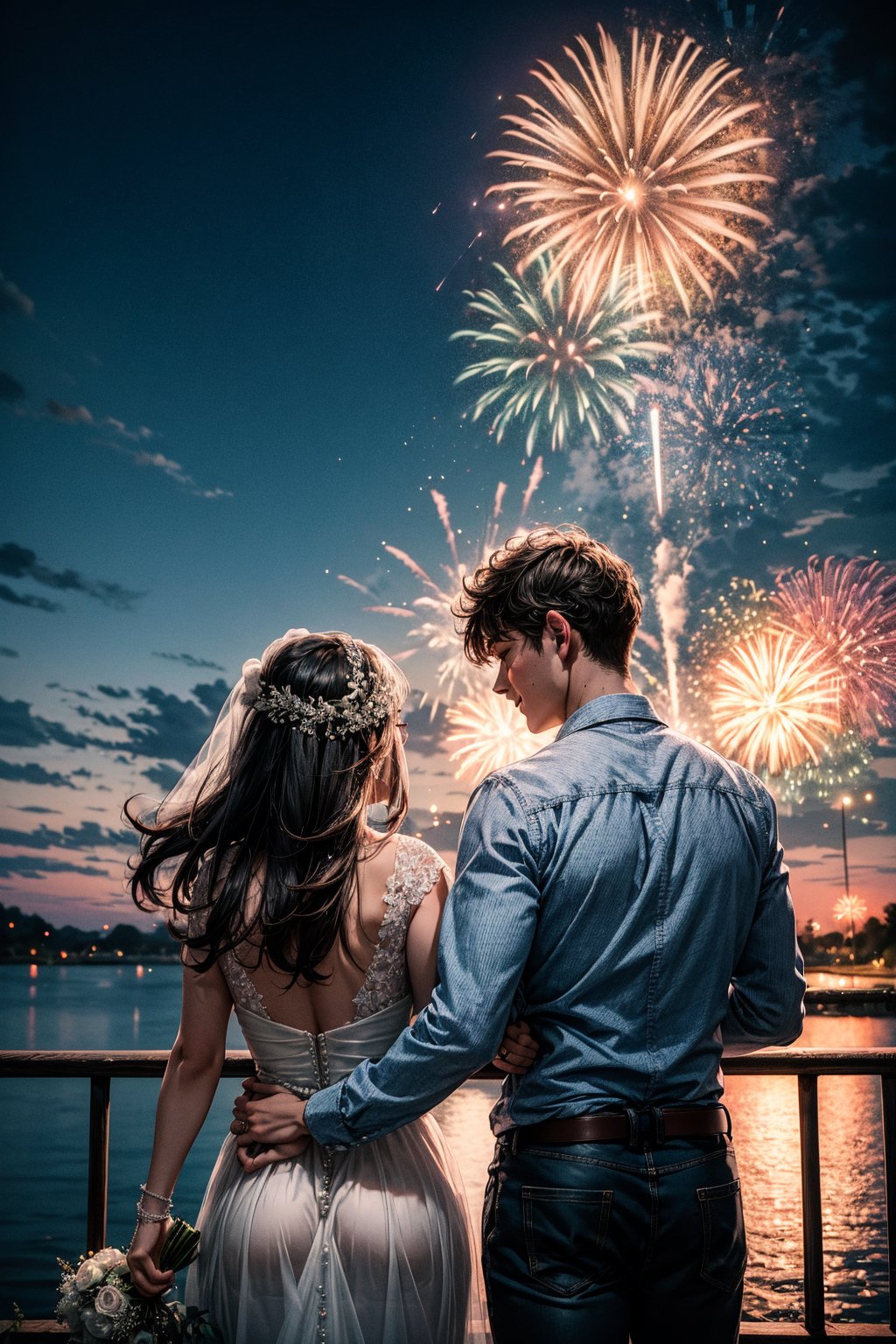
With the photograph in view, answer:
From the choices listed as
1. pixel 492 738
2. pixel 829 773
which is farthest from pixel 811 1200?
pixel 829 773

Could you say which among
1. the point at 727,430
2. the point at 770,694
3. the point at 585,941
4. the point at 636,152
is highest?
the point at 727,430

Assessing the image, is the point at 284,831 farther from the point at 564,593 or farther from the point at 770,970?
the point at 770,970

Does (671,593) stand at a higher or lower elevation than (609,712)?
higher

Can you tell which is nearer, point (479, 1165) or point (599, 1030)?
point (599, 1030)

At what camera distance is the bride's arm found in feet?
4.46

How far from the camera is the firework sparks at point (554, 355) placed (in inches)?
667

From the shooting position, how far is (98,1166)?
1.93 metres

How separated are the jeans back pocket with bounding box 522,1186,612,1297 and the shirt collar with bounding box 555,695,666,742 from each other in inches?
20.7

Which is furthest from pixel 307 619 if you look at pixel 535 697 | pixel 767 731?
pixel 535 697

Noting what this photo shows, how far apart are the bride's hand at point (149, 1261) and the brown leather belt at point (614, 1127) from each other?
0.51 m

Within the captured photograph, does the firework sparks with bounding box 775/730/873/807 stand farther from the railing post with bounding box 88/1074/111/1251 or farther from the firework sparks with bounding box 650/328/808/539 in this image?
the railing post with bounding box 88/1074/111/1251

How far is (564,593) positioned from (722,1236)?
79 cm

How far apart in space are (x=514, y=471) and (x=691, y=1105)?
23.8 meters

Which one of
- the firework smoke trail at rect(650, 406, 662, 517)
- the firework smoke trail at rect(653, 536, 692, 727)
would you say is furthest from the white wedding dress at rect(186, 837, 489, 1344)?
the firework smoke trail at rect(653, 536, 692, 727)
